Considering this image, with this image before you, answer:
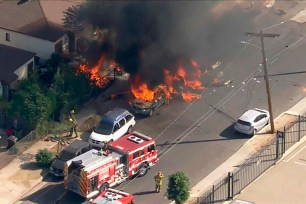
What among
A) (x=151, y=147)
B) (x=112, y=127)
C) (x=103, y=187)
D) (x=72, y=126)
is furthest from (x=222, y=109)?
(x=103, y=187)

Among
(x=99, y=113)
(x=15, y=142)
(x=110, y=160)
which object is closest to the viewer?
(x=110, y=160)

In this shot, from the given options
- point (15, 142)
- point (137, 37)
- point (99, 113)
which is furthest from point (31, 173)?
point (137, 37)

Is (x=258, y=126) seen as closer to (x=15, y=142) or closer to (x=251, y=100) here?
(x=251, y=100)

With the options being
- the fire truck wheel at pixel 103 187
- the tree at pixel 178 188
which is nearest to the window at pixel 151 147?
the fire truck wheel at pixel 103 187

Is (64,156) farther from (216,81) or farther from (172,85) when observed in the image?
(216,81)

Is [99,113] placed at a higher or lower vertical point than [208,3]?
lower

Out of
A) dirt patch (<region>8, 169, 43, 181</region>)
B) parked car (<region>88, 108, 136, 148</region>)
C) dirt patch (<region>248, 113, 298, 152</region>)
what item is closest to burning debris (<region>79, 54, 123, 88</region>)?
parked car (<region>88, 108, 136, 148</region>)

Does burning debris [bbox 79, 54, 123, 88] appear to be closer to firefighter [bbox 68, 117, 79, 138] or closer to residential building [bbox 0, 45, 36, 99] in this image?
residential building [bbox 0, 45, 36, 99]
